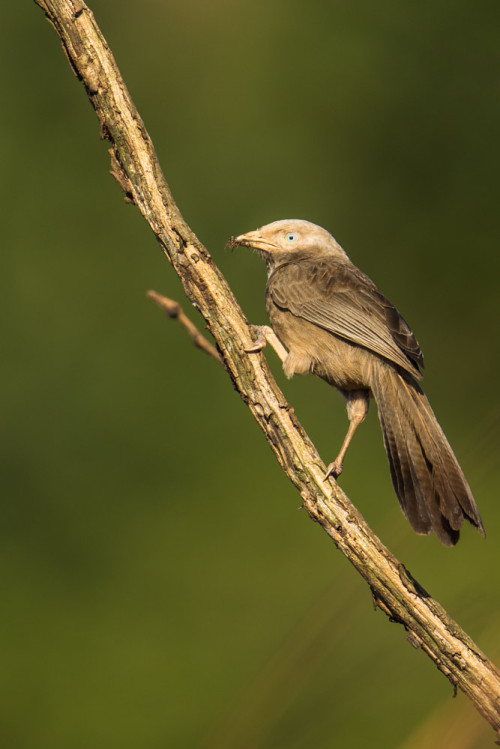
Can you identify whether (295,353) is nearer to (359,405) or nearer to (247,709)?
(359,405)

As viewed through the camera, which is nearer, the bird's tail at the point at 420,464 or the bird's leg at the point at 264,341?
the bird's leg at the point at 264,341

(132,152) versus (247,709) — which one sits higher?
(132,152)

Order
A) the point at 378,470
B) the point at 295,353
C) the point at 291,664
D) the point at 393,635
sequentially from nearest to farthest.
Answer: the point at 291,664
the point at 393,635
the point at 295,353
the point at 378,470

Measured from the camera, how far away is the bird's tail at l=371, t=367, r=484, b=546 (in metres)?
3.30

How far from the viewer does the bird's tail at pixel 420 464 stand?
10.8ft

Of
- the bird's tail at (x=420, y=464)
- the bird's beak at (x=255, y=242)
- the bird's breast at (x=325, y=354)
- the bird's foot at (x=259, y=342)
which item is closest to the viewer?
the bird's foot at (x=259, y=342)

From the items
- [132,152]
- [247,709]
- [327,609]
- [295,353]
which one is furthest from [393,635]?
[132,152]

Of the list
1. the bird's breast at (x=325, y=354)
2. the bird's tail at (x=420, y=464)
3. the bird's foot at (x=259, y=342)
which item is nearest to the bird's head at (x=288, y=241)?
the bird's breast at (x=325, y=354)

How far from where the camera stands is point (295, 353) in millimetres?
4180

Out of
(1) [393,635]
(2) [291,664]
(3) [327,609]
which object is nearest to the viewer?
(2) [291,664]

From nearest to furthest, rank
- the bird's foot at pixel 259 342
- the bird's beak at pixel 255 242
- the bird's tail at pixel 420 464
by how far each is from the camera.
Answer: the bird's foot at pixel 259 342 → the bird's tail at pixel 420 464 → the bird's beak at pixel 255 242

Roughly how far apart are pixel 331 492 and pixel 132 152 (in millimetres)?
1391

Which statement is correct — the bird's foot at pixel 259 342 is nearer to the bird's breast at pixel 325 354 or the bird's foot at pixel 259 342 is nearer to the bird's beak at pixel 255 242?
the bird's breast at pixel 325 354

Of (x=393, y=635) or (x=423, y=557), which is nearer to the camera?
(x=393, y=635)
